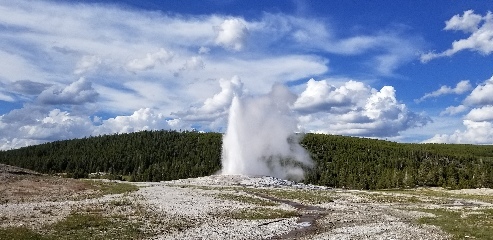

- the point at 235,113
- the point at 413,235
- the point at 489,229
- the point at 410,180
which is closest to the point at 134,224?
the point at 413,235

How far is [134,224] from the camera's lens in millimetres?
39938

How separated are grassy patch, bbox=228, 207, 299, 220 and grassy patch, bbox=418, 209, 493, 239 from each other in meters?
15.3

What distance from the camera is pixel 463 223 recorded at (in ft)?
145

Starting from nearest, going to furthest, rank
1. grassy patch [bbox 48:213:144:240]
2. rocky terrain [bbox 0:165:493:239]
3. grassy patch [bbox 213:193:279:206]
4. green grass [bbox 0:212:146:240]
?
green grass [bbox 0:212:146:240], grassy patch [bbox 48:213:144:240], rocky terrain [bbox 0:165:493:239], grassy patch [bbox 213:193:279:206]

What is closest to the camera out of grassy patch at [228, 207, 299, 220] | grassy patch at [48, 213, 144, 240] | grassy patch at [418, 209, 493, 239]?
grassy patch at [48, 213, 144, 240]

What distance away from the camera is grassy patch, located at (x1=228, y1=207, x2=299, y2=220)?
49.3 metres

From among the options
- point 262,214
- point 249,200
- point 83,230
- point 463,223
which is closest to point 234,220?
point 262,214

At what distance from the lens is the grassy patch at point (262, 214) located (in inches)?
1943

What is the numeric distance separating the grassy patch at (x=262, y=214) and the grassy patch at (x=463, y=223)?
1534cm

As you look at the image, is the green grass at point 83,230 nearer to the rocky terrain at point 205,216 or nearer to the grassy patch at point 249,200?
the rocky terrain at point 205,216

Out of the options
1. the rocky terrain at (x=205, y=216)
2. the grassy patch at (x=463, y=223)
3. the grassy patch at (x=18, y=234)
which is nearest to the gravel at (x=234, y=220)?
the rocky terrain at (x=205, y=216)

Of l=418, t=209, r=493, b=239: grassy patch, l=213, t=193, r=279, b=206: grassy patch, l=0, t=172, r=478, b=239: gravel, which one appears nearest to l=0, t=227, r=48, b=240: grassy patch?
l=0, t=172, r=478, b=239: gravel

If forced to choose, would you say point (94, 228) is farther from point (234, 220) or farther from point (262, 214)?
point (262, 214)

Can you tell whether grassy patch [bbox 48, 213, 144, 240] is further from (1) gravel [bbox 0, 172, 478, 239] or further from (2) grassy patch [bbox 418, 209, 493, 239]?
(2) grassy patch [bbox 418, 209, 493, 239]
